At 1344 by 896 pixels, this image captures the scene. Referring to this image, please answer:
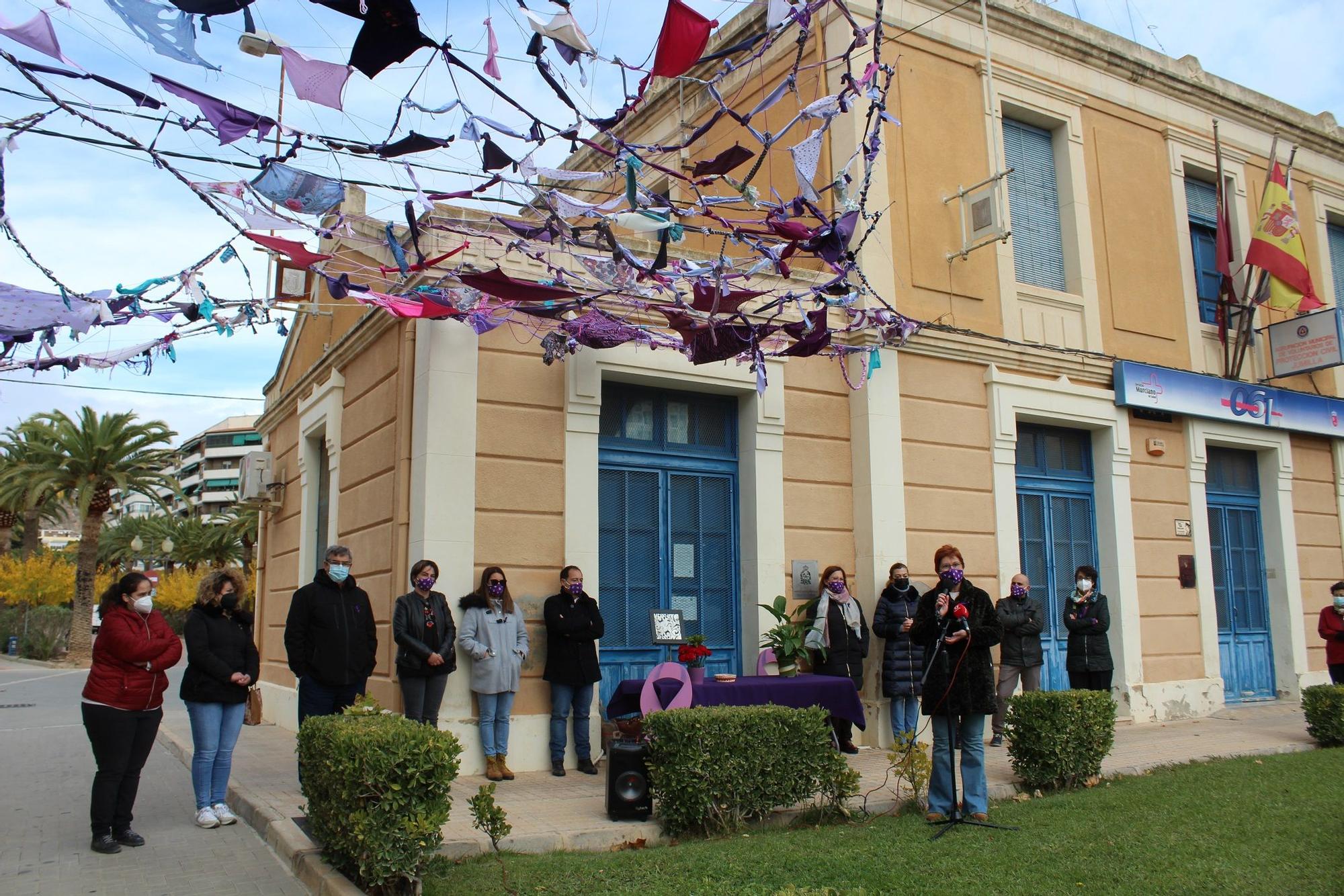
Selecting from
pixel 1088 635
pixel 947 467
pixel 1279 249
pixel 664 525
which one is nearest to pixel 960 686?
pixel 664 525

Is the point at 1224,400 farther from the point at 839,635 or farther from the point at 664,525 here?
the point at 664,525

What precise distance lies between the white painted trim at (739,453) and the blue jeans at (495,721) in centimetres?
137

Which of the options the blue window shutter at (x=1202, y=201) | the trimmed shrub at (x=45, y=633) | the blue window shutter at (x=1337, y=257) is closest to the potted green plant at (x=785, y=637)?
the blue window shutter at (x=1202, y=201)

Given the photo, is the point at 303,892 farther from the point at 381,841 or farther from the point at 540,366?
the point at 540,366

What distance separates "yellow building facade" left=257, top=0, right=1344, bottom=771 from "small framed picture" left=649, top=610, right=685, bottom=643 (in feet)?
2.38

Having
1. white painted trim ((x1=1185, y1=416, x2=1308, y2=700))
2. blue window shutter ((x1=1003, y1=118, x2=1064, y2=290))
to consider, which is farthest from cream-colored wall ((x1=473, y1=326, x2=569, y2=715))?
white painted trim ((x1=1185, y1=416, x2=1308, y2=700))

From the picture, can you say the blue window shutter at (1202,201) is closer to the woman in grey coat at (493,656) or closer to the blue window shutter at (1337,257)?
the blue window shutter at (1337,257)

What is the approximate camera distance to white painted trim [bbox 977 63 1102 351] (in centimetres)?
1271

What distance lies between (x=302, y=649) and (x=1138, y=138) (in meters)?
12.8

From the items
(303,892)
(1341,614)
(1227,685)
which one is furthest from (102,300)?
(1227,685)

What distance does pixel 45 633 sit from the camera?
38.2 m

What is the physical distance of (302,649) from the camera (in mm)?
7660

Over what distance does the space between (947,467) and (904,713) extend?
118 inches

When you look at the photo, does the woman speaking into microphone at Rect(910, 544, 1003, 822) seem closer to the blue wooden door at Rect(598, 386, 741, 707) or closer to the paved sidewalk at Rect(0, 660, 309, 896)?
the blue wooden door at Rect(598, 386, 741, 707)
